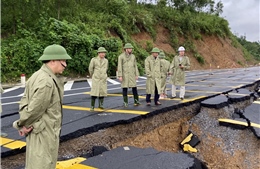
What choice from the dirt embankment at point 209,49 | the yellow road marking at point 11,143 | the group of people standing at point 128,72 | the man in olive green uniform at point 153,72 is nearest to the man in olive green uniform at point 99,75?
the group of people standing at point 128,72

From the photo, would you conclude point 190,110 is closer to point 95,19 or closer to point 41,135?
point 41,135

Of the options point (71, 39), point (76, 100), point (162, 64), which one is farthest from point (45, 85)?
point (71, 39)

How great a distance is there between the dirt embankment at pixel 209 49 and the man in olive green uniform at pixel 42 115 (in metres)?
20.6

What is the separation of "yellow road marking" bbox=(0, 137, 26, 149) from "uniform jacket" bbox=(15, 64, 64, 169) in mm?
1716

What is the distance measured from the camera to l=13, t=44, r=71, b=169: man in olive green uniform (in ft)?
7.31

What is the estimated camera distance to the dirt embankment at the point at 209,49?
995 inches

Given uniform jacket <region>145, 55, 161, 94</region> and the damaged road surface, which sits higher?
uniform jacket <region>145, 55, 161, 94</region>

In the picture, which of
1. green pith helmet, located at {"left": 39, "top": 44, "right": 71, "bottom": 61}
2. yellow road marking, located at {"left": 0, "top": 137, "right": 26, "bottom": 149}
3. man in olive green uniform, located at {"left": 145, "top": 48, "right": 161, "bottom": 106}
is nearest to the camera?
green pith helmet, located at {"left": 39, "top": 44, "right": 71, "bottom": 61}

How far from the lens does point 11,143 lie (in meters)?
3.99

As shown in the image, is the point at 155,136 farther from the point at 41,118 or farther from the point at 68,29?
the point at 68,29

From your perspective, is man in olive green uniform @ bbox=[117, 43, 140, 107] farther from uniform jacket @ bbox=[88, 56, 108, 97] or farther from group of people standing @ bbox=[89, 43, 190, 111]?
uniform jacket @ bbox=[88, 56, 108, 97]

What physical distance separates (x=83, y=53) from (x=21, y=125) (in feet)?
44.0

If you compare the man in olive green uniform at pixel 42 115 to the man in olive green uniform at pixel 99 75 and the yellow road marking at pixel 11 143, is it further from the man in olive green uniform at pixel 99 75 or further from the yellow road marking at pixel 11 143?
the man in olive green uniform at pixel 99 75

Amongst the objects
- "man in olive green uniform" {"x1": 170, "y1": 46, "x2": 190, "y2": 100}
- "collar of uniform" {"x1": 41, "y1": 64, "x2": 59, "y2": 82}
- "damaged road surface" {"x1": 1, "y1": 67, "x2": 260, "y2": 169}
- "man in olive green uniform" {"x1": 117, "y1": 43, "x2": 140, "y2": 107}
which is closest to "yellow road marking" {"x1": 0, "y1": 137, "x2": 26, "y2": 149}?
"damaged road surface" {"x1": 1, "y1": 67, "x2": 260, "y2": 169}
